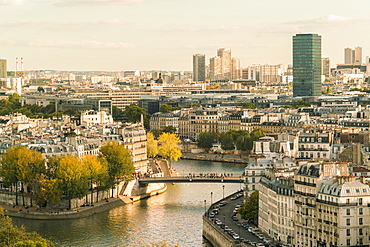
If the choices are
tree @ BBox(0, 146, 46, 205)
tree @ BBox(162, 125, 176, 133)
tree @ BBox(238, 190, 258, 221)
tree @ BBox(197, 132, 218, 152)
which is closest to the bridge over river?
tree @ BBox(0, 146, 46, 205)

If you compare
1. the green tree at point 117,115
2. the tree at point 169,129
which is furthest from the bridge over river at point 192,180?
the green tree at point 117,115

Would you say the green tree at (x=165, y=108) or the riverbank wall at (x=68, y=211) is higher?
the green tree at (x=165, y=108)

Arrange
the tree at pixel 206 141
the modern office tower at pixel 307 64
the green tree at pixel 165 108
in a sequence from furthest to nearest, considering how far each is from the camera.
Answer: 1. the modern office tower at pixel 307 64
2. the green tree at pixel 165 108
3. the tree at pixel 206 141

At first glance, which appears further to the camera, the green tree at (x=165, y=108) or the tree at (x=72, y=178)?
the green tree at (x=165, y=108)

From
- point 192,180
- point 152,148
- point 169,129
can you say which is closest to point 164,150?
point 152,148

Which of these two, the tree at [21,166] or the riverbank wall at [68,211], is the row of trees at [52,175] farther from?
the riverbank wall at [68,211]

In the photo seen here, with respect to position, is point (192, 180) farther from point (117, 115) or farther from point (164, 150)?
point (117, 115)

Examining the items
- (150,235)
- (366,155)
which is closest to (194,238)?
(150,235)

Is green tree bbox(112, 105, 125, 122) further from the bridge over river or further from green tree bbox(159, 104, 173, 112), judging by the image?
the bridge over river
